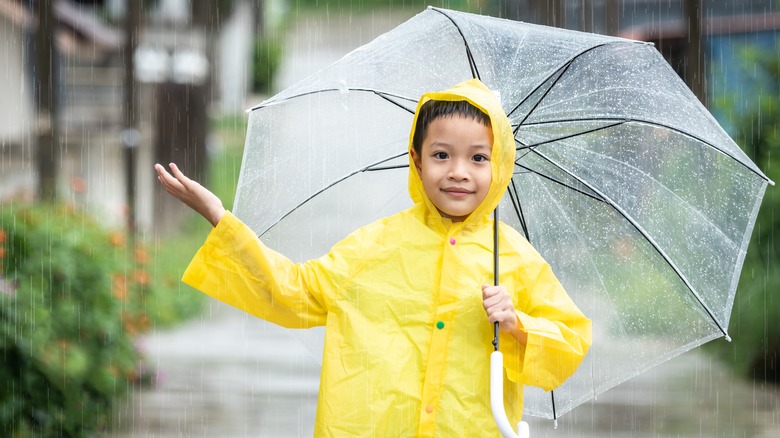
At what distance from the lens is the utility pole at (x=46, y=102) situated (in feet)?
37.8

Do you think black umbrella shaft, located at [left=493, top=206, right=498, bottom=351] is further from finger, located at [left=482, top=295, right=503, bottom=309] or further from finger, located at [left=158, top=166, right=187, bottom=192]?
finger, located at [left=158, top=166, right=187, bottom=192]

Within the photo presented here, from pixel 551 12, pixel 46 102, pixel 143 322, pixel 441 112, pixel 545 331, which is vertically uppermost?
pixel 551 12

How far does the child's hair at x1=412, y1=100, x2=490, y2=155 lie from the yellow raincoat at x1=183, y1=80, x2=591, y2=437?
0.03 metres

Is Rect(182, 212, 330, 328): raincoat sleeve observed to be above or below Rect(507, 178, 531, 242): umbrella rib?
below

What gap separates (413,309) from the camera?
111 inches

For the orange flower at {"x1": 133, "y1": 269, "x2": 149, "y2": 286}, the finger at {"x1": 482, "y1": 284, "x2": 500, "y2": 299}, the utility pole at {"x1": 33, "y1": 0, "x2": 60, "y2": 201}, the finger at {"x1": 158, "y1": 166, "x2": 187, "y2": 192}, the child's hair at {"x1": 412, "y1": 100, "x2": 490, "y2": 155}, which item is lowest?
the orange flower at {"x1": 133, "y1": 269, "x2": 149, "y2": 286}

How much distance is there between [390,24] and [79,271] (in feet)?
121

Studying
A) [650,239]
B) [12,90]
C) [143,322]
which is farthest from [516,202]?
[12,90]

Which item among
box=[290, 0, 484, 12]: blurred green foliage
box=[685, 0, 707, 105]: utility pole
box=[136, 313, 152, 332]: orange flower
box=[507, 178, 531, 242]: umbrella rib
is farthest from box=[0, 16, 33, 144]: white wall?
box=[290, 0, 484, 12]: blurred green foliage

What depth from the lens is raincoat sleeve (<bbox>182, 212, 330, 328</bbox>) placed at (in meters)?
2.78

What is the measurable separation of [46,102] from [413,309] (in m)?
9.79

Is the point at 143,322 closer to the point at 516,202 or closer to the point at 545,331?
the point at 516,202

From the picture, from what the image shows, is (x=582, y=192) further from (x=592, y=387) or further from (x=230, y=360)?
(x=230, y=360)

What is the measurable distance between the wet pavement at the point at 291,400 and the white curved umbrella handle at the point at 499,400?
153 inches
